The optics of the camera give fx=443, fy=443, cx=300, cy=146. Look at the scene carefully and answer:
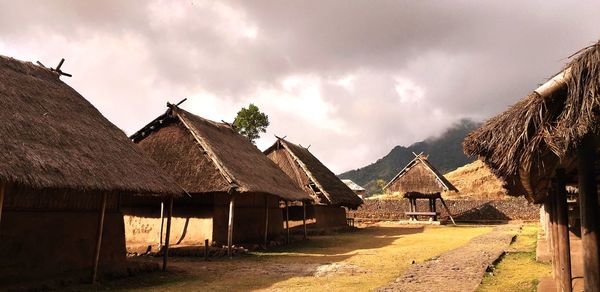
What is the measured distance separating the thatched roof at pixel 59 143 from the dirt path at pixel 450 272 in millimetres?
6127

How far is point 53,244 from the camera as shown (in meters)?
9.33

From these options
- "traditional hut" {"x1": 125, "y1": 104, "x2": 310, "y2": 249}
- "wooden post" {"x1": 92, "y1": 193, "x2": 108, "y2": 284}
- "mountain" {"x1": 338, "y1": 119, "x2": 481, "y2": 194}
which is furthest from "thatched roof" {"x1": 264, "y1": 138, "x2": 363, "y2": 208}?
"mountain" {"x1": 338, "y1": 119, "x2": 481, "y2": 194}

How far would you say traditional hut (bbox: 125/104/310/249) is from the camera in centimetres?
1548

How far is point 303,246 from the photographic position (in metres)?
18.4

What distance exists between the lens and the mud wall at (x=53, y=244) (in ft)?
28.1

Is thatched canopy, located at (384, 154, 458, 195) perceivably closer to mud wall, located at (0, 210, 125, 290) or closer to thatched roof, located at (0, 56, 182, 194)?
thatched roof, located at (0, 56, 182, 194)

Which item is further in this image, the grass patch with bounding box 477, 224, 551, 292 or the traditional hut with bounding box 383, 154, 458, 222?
the traditional hut with bounding box 383, 154, 458, 222

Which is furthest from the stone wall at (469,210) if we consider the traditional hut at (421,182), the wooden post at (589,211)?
the wooden post at (589,211)

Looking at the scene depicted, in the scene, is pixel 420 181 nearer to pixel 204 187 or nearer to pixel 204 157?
pixel 204 157

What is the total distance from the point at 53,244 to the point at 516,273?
34.5 feet

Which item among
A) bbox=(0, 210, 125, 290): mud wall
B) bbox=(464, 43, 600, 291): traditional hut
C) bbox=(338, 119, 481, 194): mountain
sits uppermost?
bbox=(338, 119, 481, 194): mountain

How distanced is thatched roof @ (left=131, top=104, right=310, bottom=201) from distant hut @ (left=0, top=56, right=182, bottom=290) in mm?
3537

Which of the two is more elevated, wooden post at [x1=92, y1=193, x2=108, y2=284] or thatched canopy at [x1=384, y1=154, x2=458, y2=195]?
thatched canopy at [x1=384, y1=154, x2=458, y2=195]

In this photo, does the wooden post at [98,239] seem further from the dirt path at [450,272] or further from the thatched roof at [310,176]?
→ the thatched roof at [310,176]
